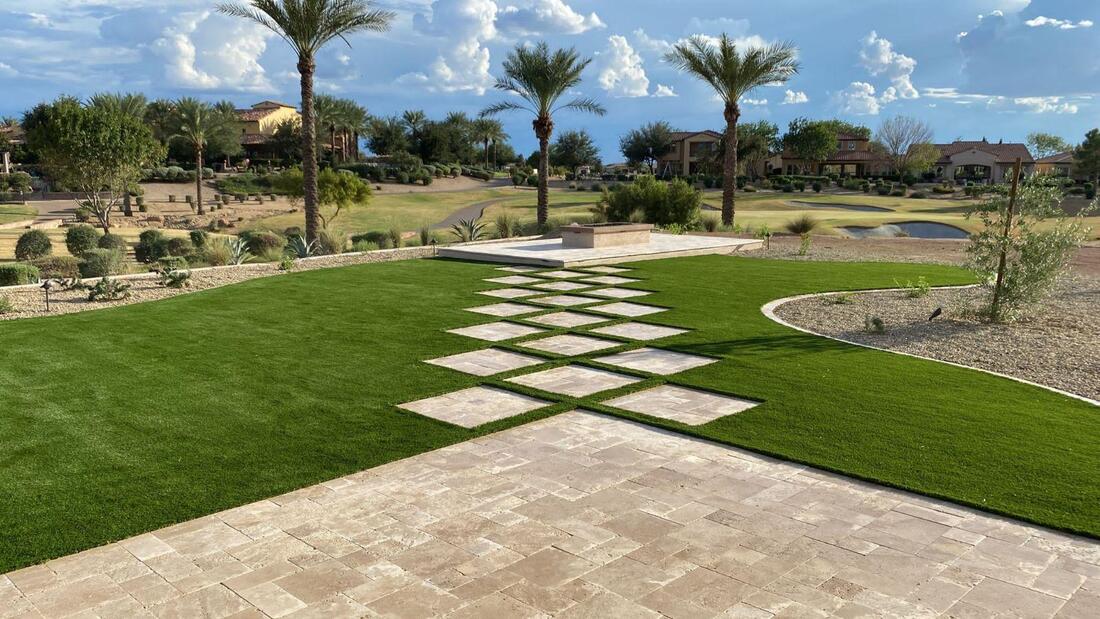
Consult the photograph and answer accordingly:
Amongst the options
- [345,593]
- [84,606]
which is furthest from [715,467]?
[84,606]

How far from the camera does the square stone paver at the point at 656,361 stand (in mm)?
9259

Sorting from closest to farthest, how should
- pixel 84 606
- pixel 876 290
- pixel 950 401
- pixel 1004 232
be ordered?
pixel 84 606 < pixel 950 401 < pixel 1004 232 < pixel 876 290

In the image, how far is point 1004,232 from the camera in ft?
37.8

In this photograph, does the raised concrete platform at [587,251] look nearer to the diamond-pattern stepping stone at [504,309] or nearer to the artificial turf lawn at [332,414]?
the diamond-pattern stepping stone at [504,309]

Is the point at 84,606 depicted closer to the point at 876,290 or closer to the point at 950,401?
the point at 950,401

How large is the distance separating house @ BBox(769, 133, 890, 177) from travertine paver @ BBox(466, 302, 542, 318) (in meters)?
94.9

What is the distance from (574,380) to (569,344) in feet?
5.92

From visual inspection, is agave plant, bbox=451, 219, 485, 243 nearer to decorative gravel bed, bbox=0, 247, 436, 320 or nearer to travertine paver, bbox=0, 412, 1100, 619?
decorative gravel bed, bbox=0, 247, 436, 320

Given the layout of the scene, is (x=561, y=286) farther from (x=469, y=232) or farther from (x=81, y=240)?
(x=81, y=240)

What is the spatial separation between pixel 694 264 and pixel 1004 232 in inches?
348

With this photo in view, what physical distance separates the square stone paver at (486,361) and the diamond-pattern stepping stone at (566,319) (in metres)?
1.92

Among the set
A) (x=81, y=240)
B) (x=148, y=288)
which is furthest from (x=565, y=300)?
(x=81, y=240)

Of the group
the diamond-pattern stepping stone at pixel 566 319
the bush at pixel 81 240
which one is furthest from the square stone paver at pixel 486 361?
the bush at pixel 81 240

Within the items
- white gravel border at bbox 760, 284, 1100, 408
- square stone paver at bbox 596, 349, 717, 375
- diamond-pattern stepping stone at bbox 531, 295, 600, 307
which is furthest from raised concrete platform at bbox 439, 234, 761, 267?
square stone paver at bbox 596, 349, 717, 375
